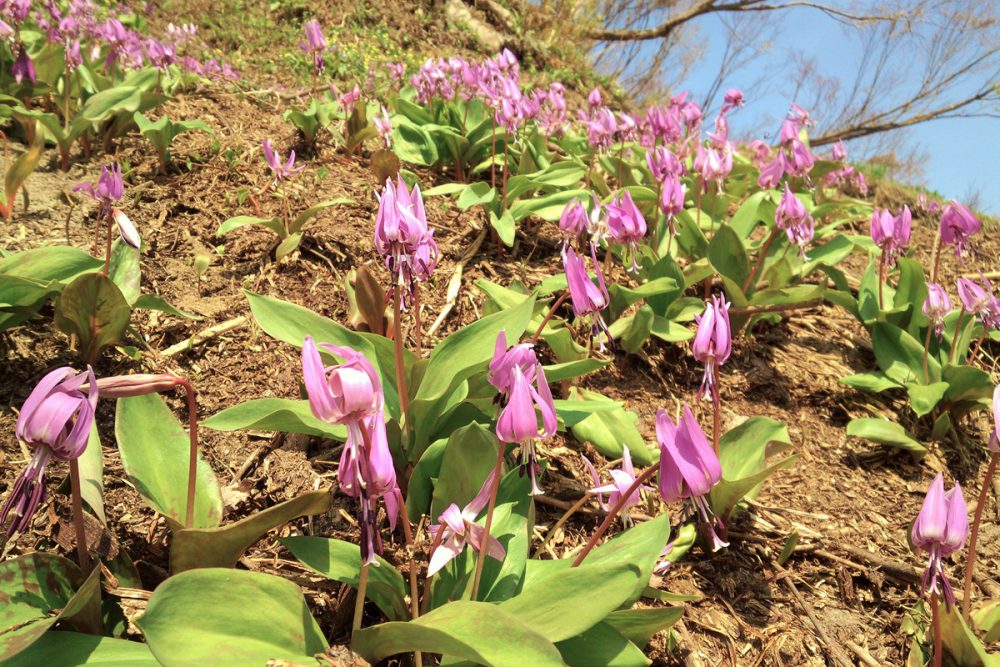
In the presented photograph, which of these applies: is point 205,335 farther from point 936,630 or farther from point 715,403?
point 936,630

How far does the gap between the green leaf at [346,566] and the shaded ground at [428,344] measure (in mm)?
141

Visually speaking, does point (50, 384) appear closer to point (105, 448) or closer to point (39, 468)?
point (39, 468)

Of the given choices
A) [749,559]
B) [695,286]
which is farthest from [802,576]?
[695,286]

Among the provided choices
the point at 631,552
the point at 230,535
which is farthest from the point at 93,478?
the point at 631,552

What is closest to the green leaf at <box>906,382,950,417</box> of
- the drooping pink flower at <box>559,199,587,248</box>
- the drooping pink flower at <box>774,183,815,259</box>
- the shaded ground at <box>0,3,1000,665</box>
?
the shaded ground at <box>0,3,1000,665</box>

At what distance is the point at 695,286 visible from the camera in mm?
3623

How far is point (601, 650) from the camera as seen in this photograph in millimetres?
1420

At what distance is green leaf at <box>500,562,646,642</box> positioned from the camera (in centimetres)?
127

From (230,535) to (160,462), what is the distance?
36 centimetres

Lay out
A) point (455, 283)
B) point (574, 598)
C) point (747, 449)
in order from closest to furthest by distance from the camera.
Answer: point (574, 598) < point (747, 449) < point (455, 283)

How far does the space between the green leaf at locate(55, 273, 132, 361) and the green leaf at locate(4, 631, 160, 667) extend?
1174 mm

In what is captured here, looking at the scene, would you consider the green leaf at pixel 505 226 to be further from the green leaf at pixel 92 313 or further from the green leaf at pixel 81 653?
the green leaf at pixel 81 653

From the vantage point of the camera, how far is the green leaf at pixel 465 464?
1.62m

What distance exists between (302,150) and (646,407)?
2.64 m
